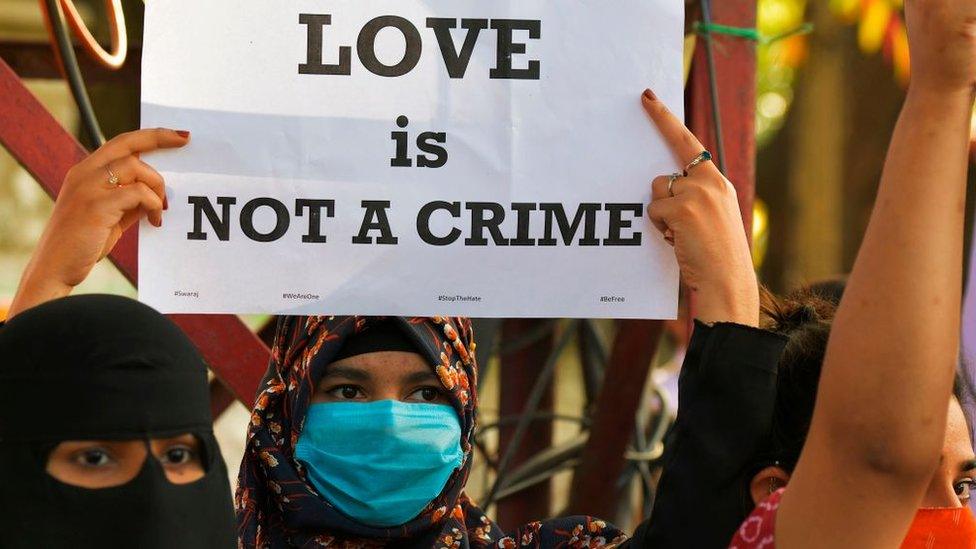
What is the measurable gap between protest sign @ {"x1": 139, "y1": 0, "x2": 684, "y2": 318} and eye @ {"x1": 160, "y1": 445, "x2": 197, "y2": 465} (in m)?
0.36

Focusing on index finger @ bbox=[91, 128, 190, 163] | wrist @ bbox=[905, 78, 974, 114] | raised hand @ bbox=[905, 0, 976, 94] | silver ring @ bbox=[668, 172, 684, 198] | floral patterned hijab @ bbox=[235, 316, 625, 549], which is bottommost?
floral patterned hijab @ bbox=[235, 316, 625, 549]

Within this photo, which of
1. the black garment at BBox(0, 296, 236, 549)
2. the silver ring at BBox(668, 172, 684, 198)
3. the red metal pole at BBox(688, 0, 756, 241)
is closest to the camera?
the black garment at BBox(0, 296, 236, 549)

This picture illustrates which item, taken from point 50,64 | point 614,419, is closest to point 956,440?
point 614,419

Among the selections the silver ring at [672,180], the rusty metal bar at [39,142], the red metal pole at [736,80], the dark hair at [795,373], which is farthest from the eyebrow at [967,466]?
the rusty metal bar at [39,142]

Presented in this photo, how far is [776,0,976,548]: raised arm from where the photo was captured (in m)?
1.44

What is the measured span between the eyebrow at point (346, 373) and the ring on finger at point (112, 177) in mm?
576

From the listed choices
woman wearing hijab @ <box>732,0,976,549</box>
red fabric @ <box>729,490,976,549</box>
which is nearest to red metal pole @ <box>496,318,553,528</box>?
red fabric @ <box>729,490,976,549</box>

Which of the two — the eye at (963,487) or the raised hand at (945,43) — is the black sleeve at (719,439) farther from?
the raised hand at (945,43)

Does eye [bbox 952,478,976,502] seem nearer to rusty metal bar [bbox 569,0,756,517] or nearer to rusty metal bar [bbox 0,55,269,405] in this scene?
rusty metal bar [bbox 569,0,756,517]

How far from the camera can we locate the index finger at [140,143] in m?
2.03

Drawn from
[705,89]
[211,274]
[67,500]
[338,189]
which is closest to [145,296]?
Answer: [211,274]

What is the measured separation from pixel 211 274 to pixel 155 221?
120 millimetres

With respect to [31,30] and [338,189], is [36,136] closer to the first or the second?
[338,189]

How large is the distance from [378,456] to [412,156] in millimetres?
580
